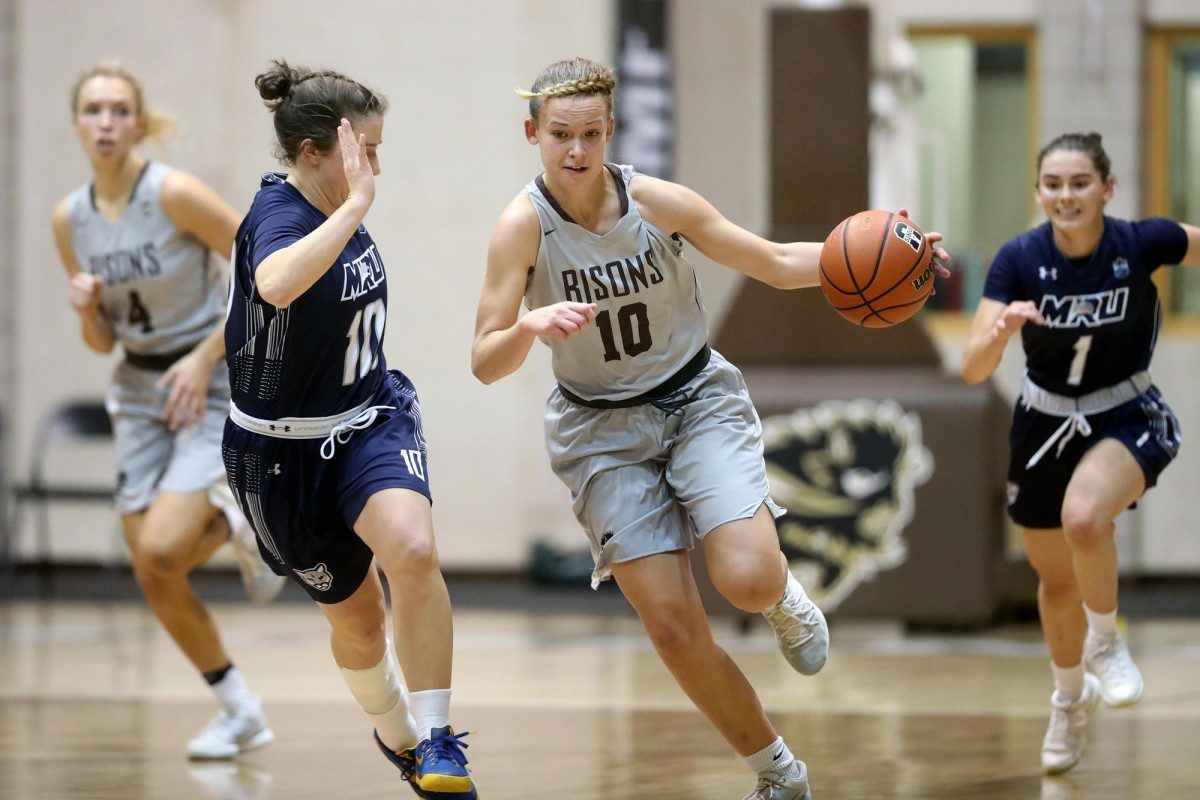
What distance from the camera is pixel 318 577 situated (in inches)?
150

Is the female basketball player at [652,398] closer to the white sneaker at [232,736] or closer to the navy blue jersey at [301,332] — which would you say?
the navy blue jersey at [301,332]

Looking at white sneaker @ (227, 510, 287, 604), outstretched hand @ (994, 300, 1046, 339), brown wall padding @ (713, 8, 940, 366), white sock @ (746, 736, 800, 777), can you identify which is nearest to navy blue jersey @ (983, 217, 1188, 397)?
outstretched hand @ (994, 300, 1046, 339)

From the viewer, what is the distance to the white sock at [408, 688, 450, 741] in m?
3.54

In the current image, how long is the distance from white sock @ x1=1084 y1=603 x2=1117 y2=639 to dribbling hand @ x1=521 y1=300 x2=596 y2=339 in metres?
2.06

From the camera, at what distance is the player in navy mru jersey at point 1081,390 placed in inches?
177

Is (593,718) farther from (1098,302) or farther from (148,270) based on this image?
(1098,302)

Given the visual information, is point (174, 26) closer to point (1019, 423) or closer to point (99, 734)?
point (99, 734)

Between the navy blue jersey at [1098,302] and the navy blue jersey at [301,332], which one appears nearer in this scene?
the navy blue jersey at [301,332]

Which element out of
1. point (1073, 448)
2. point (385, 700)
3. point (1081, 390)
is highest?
point (1081, 390)

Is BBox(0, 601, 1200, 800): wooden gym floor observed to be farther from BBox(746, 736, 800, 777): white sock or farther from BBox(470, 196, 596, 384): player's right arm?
BBox(470, 196, 596, 384): player's right arm

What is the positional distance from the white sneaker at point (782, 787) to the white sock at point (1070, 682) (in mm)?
1116

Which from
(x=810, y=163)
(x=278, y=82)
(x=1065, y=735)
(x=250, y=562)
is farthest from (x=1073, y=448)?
(x=810, y=163)

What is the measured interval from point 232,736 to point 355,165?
7.12 ft

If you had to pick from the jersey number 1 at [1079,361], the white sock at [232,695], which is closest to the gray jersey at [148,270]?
the white sock at [232,695]
